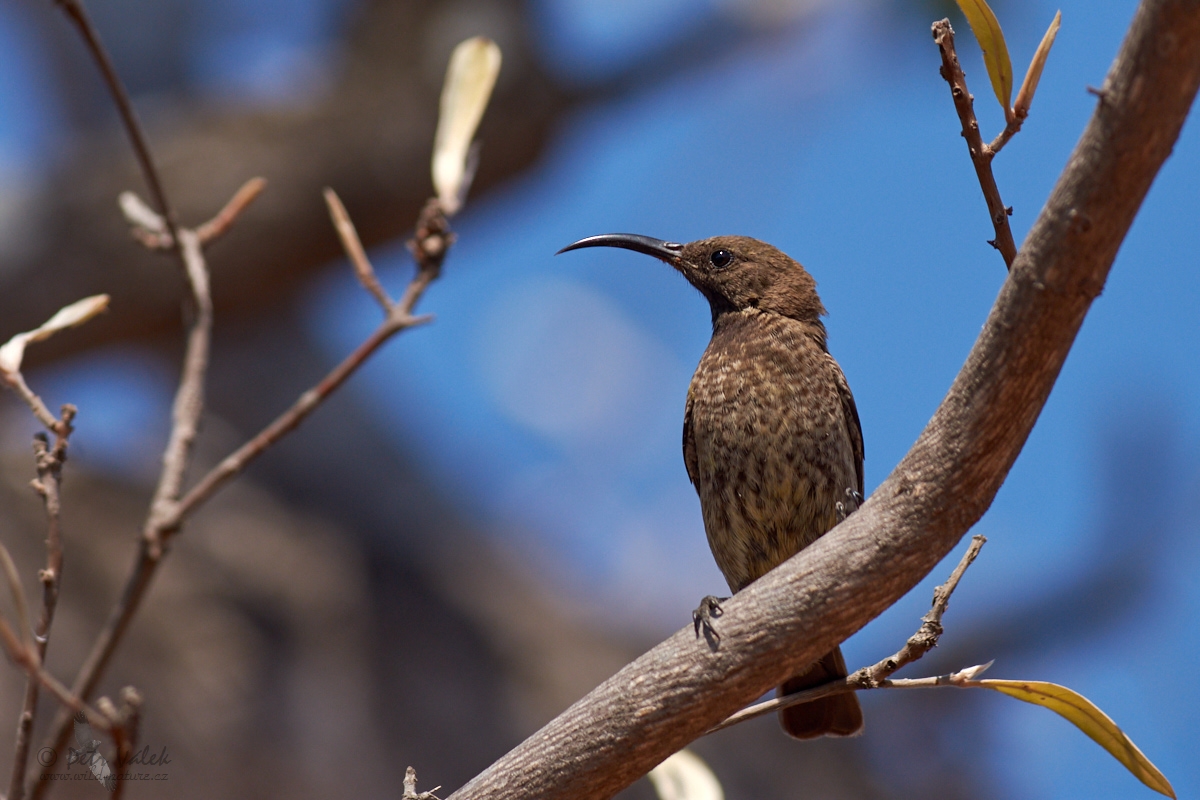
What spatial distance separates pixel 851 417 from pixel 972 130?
5.67 ft

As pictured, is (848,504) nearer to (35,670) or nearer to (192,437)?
(192,437)

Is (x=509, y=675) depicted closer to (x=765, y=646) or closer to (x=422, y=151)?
(x=422, y=151)

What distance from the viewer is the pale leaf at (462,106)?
2.27 metres

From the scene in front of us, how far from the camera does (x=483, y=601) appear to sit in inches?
353

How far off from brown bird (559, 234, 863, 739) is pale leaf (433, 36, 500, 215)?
4.80ft

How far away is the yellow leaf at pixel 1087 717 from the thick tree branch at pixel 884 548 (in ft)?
1.00

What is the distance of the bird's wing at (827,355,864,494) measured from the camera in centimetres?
370

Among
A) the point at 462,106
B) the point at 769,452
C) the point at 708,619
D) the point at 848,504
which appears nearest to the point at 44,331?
the point at 462,106

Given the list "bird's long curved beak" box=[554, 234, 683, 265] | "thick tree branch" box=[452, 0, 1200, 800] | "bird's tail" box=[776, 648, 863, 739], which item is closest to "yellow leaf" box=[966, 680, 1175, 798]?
"thick tree branch" box=[452, 0, 1200, 800]

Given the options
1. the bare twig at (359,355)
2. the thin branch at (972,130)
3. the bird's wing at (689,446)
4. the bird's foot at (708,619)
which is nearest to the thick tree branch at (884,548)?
the bird's foot at (708,619)

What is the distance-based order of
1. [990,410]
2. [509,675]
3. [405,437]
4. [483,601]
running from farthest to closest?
[405,437]
[483,601]
[509,675]
[990,410]

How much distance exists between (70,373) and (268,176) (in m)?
1.78

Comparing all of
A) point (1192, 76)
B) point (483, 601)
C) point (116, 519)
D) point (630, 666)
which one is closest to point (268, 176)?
point (116, 519)

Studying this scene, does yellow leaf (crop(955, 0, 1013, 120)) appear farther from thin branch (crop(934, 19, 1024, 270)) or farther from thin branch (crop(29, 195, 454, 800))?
thin branch (crop(29, 195, 454, 800))
